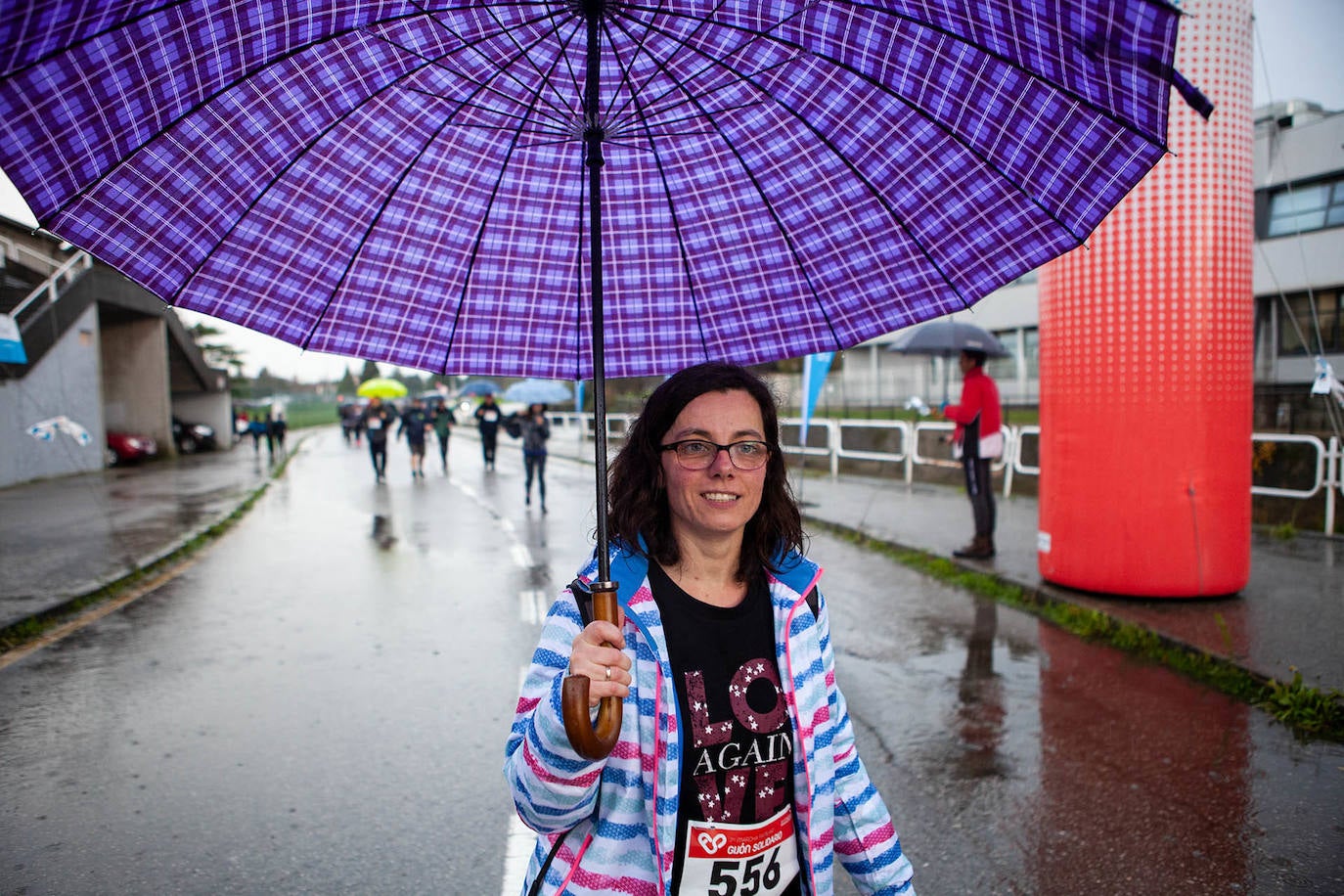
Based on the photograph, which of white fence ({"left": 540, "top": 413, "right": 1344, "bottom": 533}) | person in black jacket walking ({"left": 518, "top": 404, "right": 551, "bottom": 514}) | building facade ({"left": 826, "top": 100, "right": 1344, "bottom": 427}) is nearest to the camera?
white fence ({"left": 540, "top": 413, "right": 1344, "bottom": 533})

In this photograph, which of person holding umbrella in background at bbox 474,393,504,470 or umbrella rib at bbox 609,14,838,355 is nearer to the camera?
umbrella rib at bbox 609,14,838,355

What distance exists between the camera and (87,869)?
3461 mm

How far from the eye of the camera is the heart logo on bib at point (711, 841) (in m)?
1.83

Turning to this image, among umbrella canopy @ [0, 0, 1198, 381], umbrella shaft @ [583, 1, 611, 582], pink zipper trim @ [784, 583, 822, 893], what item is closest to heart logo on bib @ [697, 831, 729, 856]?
pink zipper trim @ [784, 583, 822, 893]

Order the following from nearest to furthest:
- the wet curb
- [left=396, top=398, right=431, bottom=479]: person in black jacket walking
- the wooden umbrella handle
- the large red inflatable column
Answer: the wooden umbrella handle < the large red inflatable column < the wet curb < [left=396, top=398, right=431, bottom=479]: person in black jacket walking

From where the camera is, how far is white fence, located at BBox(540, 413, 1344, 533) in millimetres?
10562

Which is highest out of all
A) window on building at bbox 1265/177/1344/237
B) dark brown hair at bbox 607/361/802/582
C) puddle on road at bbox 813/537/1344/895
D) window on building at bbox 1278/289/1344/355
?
window on building at bbox 1265/177/1344/237

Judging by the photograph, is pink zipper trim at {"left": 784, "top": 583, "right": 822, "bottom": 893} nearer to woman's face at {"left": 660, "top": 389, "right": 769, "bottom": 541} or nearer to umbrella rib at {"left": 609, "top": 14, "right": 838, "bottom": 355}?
woman's face at {"left": 660, "top": 389, "right": 769, "bottom": 541}

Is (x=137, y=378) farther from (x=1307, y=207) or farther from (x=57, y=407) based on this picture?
(x=1307, y=207)

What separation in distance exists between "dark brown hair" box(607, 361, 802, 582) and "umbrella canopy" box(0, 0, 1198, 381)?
1.33 ft

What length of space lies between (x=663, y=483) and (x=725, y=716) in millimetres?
532

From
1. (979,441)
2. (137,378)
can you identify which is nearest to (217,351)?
(137,378)

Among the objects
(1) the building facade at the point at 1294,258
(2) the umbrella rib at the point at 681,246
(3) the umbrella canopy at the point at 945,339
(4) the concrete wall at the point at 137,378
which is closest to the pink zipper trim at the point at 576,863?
(2) the umbrella rib at the point at 681,246

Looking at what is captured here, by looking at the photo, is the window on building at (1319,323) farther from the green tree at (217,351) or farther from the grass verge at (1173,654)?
the green tree at (217,351)
